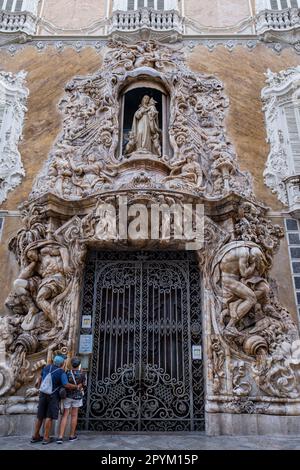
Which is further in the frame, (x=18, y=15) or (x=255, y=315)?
(x=18, y=15)

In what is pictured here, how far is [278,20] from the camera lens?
11.8 metres

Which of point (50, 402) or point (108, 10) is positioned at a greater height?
point (108, 10)

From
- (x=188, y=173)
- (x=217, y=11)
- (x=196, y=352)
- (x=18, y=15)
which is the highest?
(x=217, y=11)

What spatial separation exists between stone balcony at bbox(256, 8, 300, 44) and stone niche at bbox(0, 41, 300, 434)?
9.40 ft

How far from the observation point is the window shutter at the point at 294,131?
9.33 metres

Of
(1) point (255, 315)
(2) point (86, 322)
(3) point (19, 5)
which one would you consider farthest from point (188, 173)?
(3) point (19, 5)

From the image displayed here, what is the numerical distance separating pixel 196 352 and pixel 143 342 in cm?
95

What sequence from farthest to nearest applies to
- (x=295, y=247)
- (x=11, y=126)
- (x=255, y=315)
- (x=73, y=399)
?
(x=11, y=126)
(x=295, y=247)
(x=255, y=315)
(x=73, y=399)

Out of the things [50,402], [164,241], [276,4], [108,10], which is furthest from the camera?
[108,10]

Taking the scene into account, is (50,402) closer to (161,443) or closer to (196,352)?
(161,443)

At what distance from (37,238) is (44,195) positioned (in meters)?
0.87

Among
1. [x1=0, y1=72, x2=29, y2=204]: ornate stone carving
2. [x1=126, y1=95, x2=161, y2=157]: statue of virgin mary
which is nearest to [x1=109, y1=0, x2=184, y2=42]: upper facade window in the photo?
[x1=126, y1=95, x2=161, y2=157]: statue of virgin mary

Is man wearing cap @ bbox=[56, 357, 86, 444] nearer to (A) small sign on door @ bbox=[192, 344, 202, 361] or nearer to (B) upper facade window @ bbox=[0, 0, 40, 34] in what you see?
(A) small sign on door @ bbox=[192, 344, 202, 361]
